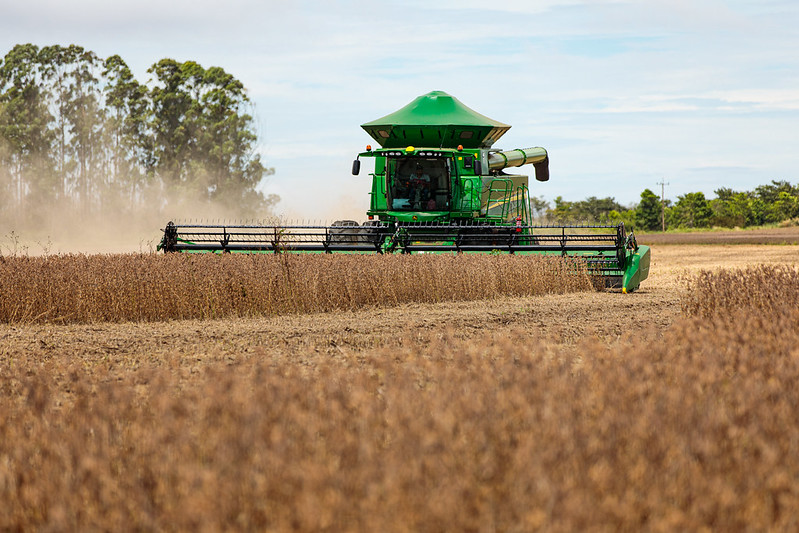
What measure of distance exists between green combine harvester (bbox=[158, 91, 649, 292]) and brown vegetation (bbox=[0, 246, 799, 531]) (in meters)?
9.18

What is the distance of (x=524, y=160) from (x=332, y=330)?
34.0 ft

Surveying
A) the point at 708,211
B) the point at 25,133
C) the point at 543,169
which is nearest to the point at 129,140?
the point at 25,133

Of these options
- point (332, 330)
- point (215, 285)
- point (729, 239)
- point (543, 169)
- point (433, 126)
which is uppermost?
point (433, 126)

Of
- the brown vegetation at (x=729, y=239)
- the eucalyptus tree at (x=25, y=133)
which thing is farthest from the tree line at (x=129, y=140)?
the brown vegetation at (x=729, y=239)

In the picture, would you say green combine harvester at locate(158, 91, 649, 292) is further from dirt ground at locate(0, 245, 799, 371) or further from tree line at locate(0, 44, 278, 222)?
tree line at locate(0, 44, 278, 222)

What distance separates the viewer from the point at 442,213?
1523 cm

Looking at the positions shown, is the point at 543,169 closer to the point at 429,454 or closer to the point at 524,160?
the point at 524,160

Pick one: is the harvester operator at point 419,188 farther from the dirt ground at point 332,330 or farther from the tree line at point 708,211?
the tree line at point 708,211

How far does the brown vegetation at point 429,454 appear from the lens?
2.21 m

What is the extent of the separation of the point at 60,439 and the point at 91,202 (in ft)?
135

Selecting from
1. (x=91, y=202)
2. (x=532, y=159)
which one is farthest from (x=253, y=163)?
(x=532, y=159)

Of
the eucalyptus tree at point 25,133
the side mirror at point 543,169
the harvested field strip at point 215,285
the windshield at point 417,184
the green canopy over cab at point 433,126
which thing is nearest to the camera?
the harvested field strip at point 215,285

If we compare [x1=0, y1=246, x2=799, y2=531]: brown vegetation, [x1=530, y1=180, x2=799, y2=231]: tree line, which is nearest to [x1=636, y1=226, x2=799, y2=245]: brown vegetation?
[x1=530, y1=180, x2=799, y2=231]: tree line

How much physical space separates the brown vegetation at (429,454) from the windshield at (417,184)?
11709 mm
